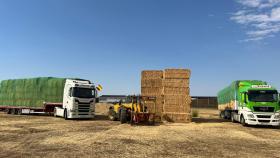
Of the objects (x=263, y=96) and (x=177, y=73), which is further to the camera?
(x=177, y=73)

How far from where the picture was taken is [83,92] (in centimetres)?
2553

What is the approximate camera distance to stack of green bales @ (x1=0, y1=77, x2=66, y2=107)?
95.3 feet

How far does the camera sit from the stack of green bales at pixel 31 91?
29.0 meters

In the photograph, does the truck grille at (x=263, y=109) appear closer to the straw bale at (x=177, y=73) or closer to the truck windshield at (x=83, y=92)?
the straw bale at (x=177, y=73)

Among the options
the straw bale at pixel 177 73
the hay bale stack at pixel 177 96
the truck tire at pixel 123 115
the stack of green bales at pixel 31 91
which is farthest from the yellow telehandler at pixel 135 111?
the stack of green bales at pixel 31 91

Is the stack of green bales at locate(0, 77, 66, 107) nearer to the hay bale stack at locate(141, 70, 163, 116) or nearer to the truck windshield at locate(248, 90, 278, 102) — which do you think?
the hay bale stack at locate(141, 70, 163, 116)

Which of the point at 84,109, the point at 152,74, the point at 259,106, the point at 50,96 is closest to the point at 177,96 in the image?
the point at 152,74

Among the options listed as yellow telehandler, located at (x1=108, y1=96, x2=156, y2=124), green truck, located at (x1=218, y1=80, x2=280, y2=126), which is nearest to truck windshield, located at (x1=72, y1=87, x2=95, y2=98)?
yellow telehandler, located at (x1=108, y1=96, x2=156, y2=124)

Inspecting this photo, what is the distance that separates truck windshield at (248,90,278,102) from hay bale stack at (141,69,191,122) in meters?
5.01

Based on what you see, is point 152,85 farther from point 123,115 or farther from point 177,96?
→ point 123,115

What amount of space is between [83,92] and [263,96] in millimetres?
14698

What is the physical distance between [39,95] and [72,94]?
683 centimetres

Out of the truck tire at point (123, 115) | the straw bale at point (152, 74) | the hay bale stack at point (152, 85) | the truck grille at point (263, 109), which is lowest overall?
the truck tire at point (123, 115)

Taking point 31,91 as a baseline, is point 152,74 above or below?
above
